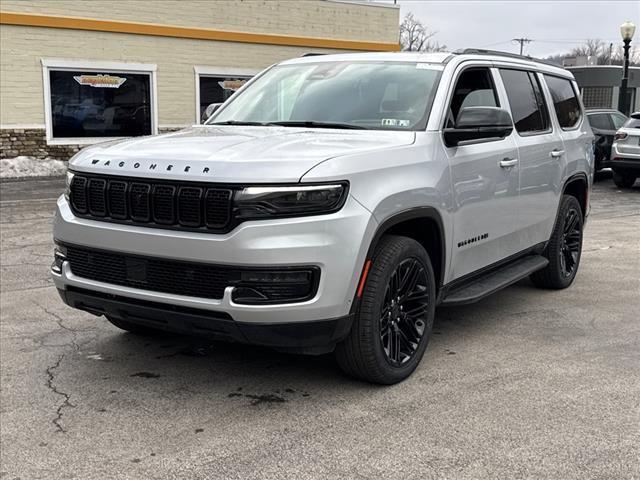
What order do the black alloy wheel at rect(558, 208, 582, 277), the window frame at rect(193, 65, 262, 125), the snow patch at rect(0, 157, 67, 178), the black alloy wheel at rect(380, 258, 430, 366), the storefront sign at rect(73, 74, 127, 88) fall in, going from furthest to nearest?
the window frame at rect(193, 65, 262, 125), the storefront sign at rect(73, 74, 127, 88), the snow patch at rect(0, 157, 67, 178), the black alloy wheel at rect(558, 208, 582, 277), the black alloy wheel at rect(380, 258, 430, 366)

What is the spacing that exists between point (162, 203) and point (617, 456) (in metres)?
2.60

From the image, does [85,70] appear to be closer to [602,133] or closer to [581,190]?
[602,133]

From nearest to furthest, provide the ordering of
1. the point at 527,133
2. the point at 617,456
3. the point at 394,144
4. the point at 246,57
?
the point at 617,456
the point at 394,144
the point at 527,133
the point at 246,57

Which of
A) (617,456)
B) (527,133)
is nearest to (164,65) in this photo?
(527,133)

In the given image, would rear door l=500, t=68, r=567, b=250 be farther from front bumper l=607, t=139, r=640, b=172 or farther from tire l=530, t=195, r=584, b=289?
front bumper l=607, t=139, r=640, b=172

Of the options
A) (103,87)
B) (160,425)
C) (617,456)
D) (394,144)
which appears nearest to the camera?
(617,456)

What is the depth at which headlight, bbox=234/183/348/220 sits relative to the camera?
3.66m

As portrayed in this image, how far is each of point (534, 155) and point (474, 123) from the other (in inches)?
55.6

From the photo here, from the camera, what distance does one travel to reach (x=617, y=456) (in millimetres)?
3527

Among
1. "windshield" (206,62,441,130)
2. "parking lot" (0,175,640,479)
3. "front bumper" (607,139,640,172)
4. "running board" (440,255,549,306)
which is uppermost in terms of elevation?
"windshield" (206,62,441,130)

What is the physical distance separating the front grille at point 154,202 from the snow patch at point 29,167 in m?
14.6

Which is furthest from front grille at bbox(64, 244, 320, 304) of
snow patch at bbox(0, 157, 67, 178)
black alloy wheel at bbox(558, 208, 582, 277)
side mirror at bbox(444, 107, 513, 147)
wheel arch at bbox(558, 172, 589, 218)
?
snow patch at bbox(0, 157, 67, 178)

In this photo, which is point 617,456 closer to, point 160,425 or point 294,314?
point 294,314

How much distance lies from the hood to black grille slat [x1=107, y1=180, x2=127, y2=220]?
7cm
